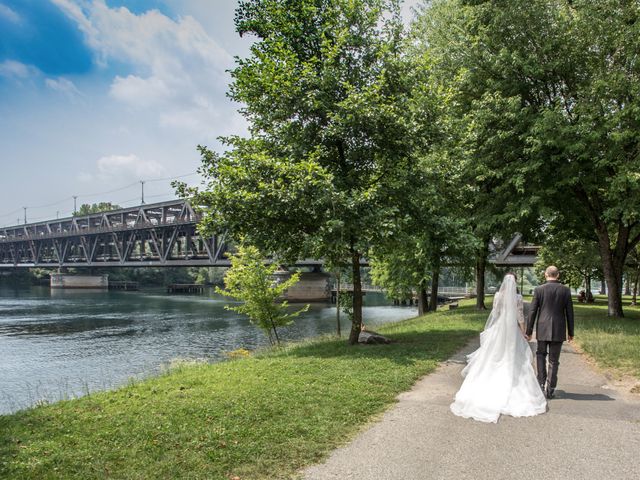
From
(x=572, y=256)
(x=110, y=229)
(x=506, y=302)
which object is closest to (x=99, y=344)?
(x=506, y=302)

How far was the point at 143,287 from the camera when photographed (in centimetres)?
14012

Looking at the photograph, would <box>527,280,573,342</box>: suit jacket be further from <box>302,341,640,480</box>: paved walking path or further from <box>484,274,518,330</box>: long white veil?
<box>302,341,640,480</box>: paved walking path

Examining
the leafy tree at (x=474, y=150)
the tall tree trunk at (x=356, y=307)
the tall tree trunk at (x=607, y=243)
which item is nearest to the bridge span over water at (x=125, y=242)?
the tall tree trunk at (x=607, y=243)

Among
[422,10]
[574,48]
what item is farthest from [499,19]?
[422,10]

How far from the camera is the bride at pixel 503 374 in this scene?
760 centimetres

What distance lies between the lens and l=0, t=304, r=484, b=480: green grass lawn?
18.3ft

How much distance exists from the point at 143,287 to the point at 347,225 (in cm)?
13811

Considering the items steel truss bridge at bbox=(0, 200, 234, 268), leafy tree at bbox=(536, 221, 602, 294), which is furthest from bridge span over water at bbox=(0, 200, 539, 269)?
leafy tree at bbox=(536, 221, 602, 294)

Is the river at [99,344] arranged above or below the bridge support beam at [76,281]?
below

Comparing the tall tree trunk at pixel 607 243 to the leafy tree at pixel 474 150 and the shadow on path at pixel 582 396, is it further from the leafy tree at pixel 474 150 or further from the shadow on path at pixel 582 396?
the shadow on path at pixel 582 396

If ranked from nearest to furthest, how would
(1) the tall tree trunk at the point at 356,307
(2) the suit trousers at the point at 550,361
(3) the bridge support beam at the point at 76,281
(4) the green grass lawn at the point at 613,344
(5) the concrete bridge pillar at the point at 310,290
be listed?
(2) the suit trousers at the point at 550,361 → (4) the green grass lawn at the point at 613,344 → (1) the tall tree trunk at the point at 356,307 → (5) the concrete bridge pillar at the point at 310,290 → (3) the bridge support beam at the point at 76,281

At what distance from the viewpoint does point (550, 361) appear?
8633 mm

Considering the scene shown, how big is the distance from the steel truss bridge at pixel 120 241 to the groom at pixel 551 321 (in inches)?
2738

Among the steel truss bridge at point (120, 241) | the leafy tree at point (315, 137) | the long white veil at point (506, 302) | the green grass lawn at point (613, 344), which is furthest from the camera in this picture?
the steel truss bridge at point (120, 241)
